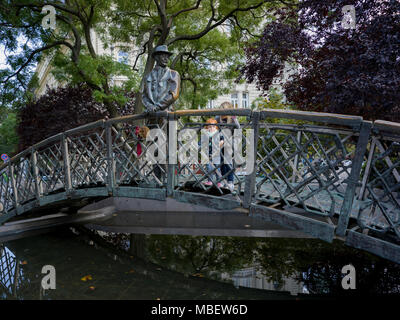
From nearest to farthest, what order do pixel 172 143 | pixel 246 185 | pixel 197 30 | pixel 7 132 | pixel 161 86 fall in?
pixel 246 185 < pixel 172 143 < pixel 161 86 < pixel 197 30 < pixel 7 132

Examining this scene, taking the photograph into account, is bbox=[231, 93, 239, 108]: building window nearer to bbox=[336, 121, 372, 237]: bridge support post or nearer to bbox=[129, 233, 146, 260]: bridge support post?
bbox=[129, 233, 146, 260]: bridge support post

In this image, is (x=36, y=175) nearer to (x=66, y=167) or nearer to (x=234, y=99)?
(x=66, y=167)

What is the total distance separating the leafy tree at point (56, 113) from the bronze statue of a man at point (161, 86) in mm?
8569

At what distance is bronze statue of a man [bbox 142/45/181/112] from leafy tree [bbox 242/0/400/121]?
128 inches

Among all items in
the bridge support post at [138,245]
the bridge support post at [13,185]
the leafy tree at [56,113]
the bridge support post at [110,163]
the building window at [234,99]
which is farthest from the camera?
the building window at [234,99]

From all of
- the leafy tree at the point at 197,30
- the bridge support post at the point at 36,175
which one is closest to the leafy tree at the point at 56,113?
the leafy tree at the point at 197,30

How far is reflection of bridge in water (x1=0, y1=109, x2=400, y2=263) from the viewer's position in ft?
11.6

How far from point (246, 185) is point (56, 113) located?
38.1 feet

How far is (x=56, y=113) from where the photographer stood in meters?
13.2

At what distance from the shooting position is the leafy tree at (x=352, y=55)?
552 centimetres

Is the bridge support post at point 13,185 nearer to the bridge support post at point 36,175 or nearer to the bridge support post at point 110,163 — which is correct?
the bridge support post at point 36,175

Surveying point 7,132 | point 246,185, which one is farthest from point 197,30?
point 7,132

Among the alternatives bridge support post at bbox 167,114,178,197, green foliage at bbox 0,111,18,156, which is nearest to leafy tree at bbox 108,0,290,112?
bridge support post at bbox 167,114,178,197
